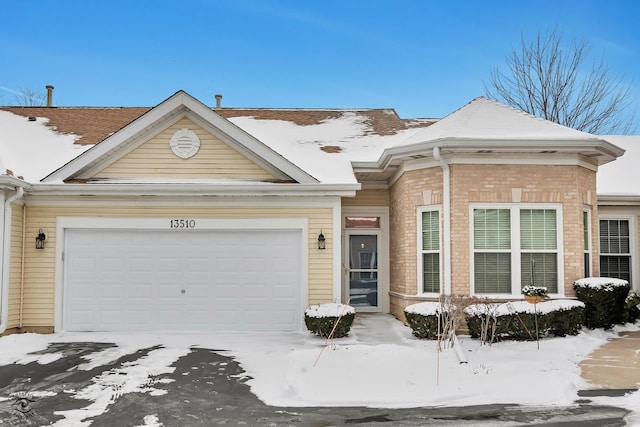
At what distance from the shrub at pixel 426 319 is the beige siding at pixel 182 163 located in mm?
4402

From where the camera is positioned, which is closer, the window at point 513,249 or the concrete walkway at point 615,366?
the concrete walkway at point 615,366

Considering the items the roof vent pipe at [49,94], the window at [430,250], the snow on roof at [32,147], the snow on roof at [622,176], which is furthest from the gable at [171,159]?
the roof vent pipe at [49,94]

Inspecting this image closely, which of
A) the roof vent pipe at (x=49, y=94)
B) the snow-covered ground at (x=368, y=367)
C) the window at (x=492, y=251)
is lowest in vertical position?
the snow-covered ground at (x=368, y=367)

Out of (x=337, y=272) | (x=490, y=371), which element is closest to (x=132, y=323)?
(x=337, y=272)

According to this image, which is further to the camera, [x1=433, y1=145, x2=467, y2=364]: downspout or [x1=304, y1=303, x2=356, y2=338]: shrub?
[x1=433, y1=145, x2=467, y2=364]: downspout

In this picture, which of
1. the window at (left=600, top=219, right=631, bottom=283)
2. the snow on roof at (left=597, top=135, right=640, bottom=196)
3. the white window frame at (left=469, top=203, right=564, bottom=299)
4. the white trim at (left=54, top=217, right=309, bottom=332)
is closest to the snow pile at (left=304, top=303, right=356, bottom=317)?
the white trim at (left=54, top=217, right=309, bottom=332)

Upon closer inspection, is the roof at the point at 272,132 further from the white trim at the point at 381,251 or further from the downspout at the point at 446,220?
the downspout at the point at 446,220

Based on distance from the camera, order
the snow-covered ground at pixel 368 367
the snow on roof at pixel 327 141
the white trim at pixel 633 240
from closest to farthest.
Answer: the snow-covered ground at pixel 368 367
the snow on roof at pixel 327 141
the white trim at pixel 633 240

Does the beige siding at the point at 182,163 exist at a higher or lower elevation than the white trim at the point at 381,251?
higher

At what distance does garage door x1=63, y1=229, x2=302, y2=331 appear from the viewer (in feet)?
41.7

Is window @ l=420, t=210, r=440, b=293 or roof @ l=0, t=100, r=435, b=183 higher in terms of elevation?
roof @ l=0, t=100, r=435, b=183

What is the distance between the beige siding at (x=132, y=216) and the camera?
41.3ft

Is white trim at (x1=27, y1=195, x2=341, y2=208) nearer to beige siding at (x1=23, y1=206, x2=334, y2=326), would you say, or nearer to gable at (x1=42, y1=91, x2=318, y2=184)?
beige siding at (x1=23, y1=206, x2=334, y2=326)

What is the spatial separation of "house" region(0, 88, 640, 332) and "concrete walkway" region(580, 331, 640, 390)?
1554 mm
